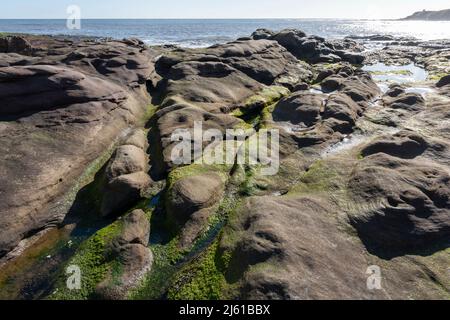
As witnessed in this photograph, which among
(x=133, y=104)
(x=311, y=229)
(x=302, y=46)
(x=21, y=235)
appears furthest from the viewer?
(x=302, y=46)

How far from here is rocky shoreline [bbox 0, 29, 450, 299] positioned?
16.0 meters

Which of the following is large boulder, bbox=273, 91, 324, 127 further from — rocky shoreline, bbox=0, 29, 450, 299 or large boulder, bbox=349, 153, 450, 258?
large boulder, bbox=349, 153, 450, 258

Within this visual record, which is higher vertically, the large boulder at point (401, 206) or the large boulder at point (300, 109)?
the large boulder at point (300, 109)

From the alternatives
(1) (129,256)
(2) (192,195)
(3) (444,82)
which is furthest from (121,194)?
(3) (444,82)

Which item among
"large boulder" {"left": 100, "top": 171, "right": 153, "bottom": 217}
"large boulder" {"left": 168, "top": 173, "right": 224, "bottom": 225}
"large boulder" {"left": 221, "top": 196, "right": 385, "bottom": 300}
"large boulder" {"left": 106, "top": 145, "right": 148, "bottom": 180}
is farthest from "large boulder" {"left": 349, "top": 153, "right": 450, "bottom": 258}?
"large boulder" {"left": 106, "top": 145, "right": 148, "bottom": 180}

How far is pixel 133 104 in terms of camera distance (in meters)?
36.1

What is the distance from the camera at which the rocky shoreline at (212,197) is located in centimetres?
1600

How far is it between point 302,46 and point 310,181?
5527cm

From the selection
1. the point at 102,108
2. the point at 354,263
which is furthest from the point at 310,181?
the point at 102,108

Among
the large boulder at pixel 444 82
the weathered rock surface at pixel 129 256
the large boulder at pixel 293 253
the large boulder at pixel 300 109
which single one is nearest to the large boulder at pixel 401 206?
the large boulder at pixel 293 253

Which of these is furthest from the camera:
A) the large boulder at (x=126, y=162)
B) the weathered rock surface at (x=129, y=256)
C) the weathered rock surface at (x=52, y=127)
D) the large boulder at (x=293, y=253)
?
the large boulder at (x=126, y=162)

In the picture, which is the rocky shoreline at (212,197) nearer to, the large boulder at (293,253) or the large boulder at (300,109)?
the large boulder at (293,253)
